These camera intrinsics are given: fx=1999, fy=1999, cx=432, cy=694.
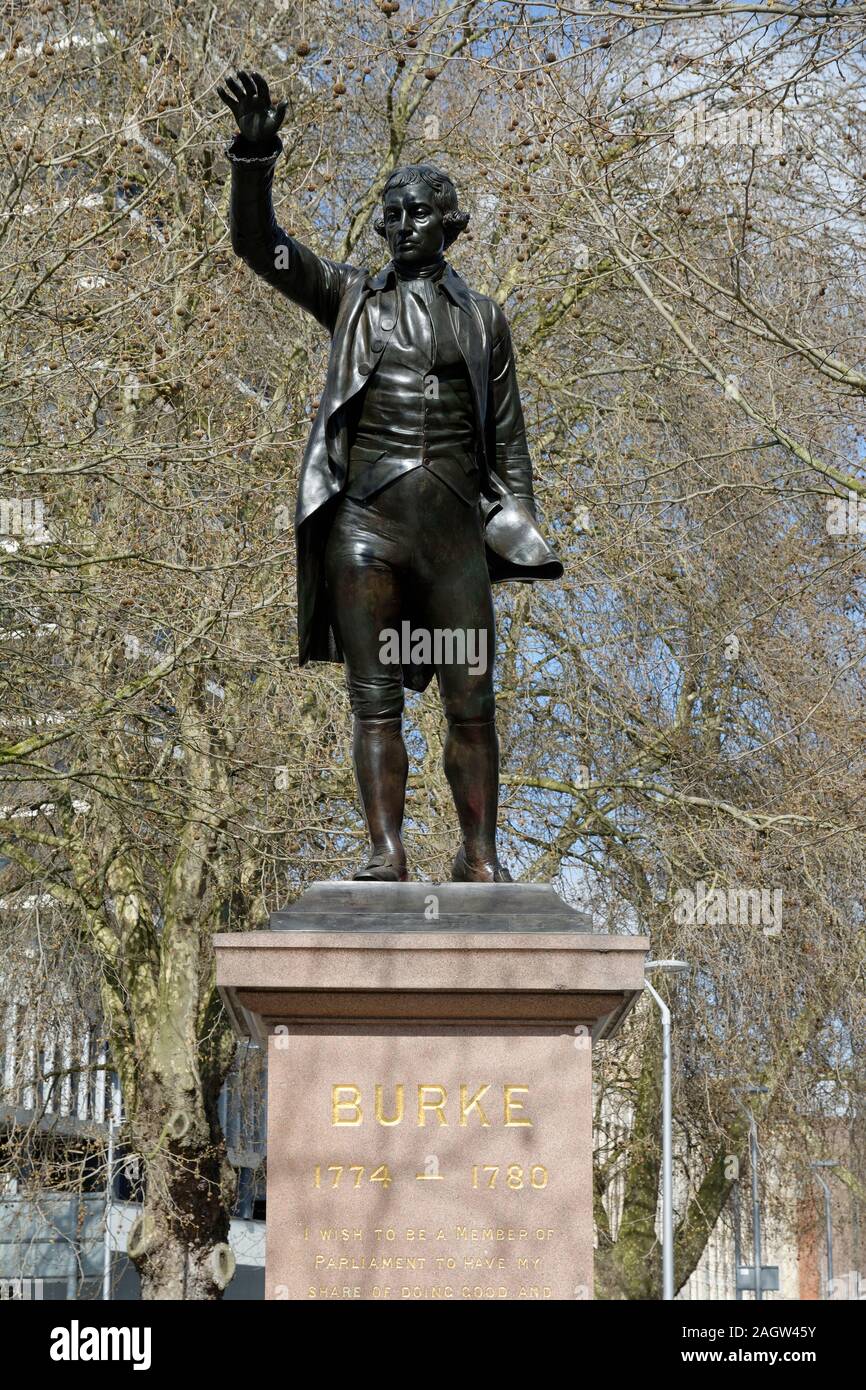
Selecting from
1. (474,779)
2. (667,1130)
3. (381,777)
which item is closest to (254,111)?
(381,777)

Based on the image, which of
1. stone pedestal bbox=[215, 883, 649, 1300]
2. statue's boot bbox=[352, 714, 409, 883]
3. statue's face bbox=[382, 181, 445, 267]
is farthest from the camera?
statue's face bbox=[382, 181, 445, 267]

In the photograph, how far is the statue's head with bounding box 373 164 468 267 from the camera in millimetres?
6883

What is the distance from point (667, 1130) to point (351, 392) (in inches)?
459

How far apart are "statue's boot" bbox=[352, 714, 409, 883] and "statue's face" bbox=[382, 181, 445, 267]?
64.5 inches

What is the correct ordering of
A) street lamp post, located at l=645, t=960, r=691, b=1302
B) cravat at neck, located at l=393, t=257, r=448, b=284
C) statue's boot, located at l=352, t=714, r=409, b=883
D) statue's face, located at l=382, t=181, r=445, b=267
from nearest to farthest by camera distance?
statue's boot, located at l=352, t=714, r=409, b=883, statue's face, located at l=382, t=181, r=445, b=267, cravat at neck, located at l=393, t=257, r=448, b=284, street lamp post, located at l=645, t=960, r=691, b=1302

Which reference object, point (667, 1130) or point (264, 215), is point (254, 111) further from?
point (667, 1130)

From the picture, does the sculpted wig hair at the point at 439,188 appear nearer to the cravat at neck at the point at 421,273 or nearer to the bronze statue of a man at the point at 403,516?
the bronze statue of a man at the point at 403,516

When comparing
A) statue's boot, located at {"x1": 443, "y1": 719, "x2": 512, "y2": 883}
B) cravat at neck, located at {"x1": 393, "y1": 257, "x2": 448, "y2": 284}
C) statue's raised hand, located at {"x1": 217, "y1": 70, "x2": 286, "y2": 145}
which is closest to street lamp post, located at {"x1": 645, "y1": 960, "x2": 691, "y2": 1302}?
statue's boot, located at {"x1": 443, "y1": 719, "x2": 512, "y2": 883}

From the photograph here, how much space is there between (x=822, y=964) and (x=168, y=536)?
20.7 feet

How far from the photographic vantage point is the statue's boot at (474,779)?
6.84 meters

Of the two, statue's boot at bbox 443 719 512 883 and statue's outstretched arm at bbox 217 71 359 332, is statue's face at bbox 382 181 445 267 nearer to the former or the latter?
statue's outstretched arm at bbox 217 71 359 332

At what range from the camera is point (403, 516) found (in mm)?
6812

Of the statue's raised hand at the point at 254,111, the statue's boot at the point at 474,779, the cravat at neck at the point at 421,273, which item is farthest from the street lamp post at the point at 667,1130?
the statue's raised hand at the point at 254,111

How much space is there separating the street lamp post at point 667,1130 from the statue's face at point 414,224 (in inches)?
359
